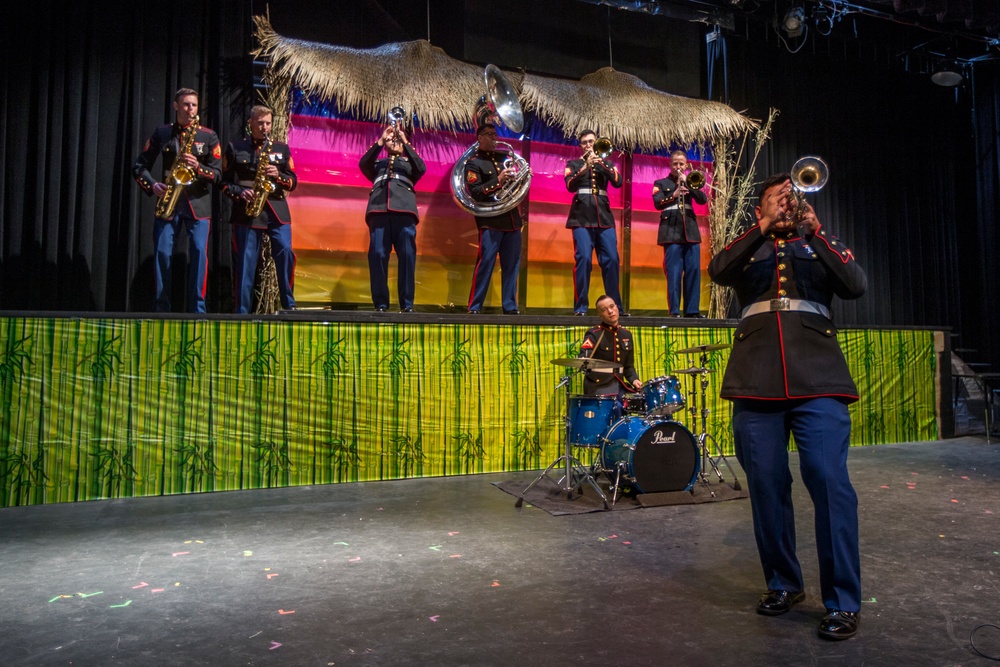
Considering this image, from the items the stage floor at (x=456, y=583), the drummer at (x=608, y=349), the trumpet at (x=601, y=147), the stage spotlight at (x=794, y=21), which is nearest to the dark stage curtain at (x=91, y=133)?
the stage floor at (x=456, y=583)

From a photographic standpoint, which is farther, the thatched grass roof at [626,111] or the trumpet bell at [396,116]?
the thatched grass roof at [626,111]

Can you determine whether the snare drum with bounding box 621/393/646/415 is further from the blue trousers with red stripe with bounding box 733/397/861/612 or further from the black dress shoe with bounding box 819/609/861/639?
the black dress shoe with bounding box 819/609/861/639

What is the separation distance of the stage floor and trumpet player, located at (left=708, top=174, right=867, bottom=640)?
0.22 m

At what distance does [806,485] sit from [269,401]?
13.1ft

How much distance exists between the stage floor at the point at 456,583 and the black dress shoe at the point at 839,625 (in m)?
0.03

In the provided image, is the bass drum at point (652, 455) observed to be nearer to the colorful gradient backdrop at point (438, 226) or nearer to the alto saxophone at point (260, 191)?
the alto saxophone at point (260, 191)

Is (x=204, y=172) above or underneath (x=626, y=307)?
above

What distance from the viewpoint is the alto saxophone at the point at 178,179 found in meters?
5.96

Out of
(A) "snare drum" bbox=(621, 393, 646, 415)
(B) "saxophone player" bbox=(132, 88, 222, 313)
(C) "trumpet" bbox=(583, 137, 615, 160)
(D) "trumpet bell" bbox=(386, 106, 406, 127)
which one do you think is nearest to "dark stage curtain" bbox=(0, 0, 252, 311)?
(B) "saxophone player" bbox=(132, 88, 222, 313)

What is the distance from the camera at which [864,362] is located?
25.7 feet

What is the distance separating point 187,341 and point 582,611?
367 centimetres

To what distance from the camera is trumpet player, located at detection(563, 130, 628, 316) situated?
7.36 metres

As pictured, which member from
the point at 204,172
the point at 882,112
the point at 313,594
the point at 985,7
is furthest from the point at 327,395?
the point at 882,112

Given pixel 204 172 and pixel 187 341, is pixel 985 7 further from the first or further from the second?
pixel 187 341
